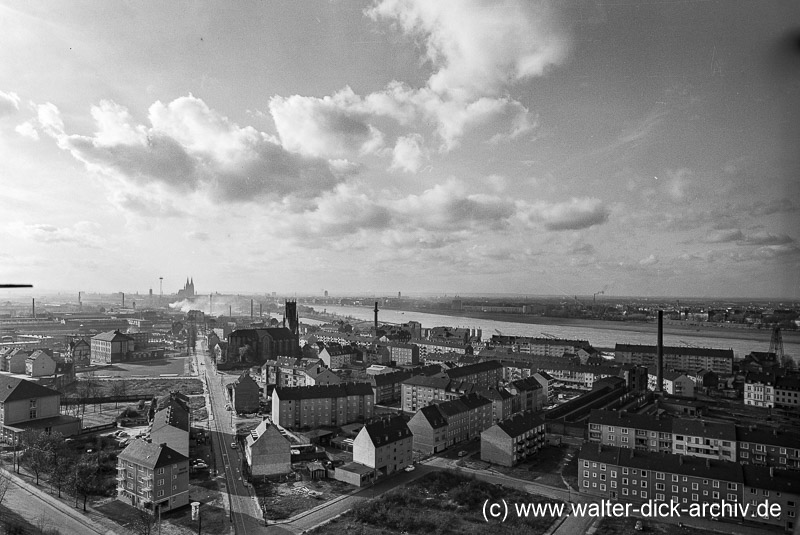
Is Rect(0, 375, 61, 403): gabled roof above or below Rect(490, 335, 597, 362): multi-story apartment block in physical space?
above

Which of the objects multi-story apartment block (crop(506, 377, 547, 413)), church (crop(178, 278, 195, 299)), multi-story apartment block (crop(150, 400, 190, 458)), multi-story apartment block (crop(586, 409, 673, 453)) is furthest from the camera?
church (crop(178, 278, 195, 299))

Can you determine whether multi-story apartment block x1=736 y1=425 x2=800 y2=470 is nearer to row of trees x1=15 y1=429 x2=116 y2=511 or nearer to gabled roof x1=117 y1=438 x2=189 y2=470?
gabled roof x1=117 y1=438 x2=189 y2=470

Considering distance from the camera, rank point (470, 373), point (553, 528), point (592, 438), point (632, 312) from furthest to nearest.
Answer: point (632, 312)
point (470, 373)
point (592, 438)
point (553, 528)

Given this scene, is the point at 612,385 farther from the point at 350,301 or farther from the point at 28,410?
the point at 350,301

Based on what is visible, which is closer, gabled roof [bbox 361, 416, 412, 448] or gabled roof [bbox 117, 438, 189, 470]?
gabled roof [bbox 117, 438, 189, 470]

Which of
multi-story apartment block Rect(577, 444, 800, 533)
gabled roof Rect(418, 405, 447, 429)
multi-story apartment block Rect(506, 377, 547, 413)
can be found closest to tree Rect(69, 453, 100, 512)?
gabled roof Rect(418, 405, 447, 429)

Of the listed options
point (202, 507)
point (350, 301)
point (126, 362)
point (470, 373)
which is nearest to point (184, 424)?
point (202, 507)

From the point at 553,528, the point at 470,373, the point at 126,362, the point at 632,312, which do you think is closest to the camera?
the point at 553,528

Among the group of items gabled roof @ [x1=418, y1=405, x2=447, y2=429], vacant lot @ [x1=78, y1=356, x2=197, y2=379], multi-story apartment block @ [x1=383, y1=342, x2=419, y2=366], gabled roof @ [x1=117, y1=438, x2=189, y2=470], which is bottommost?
vacant lot @ [x1=78, y1=356, x2=197, y2=379]

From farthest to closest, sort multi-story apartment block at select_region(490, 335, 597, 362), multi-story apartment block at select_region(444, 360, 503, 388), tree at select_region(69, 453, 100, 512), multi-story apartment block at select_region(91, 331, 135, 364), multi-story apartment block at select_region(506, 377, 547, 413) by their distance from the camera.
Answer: multi-story apartment block at select_region(490, 335, 597, 362) → multi-story apartment block at select_region(91, 331, 135, 364) → multi-story apartment block at select_region(444, 360, 503, 388) → multi-story apartment block at select_region(506, 377, 547, 413) → tree at select_region(69, 453, 100, 512)
